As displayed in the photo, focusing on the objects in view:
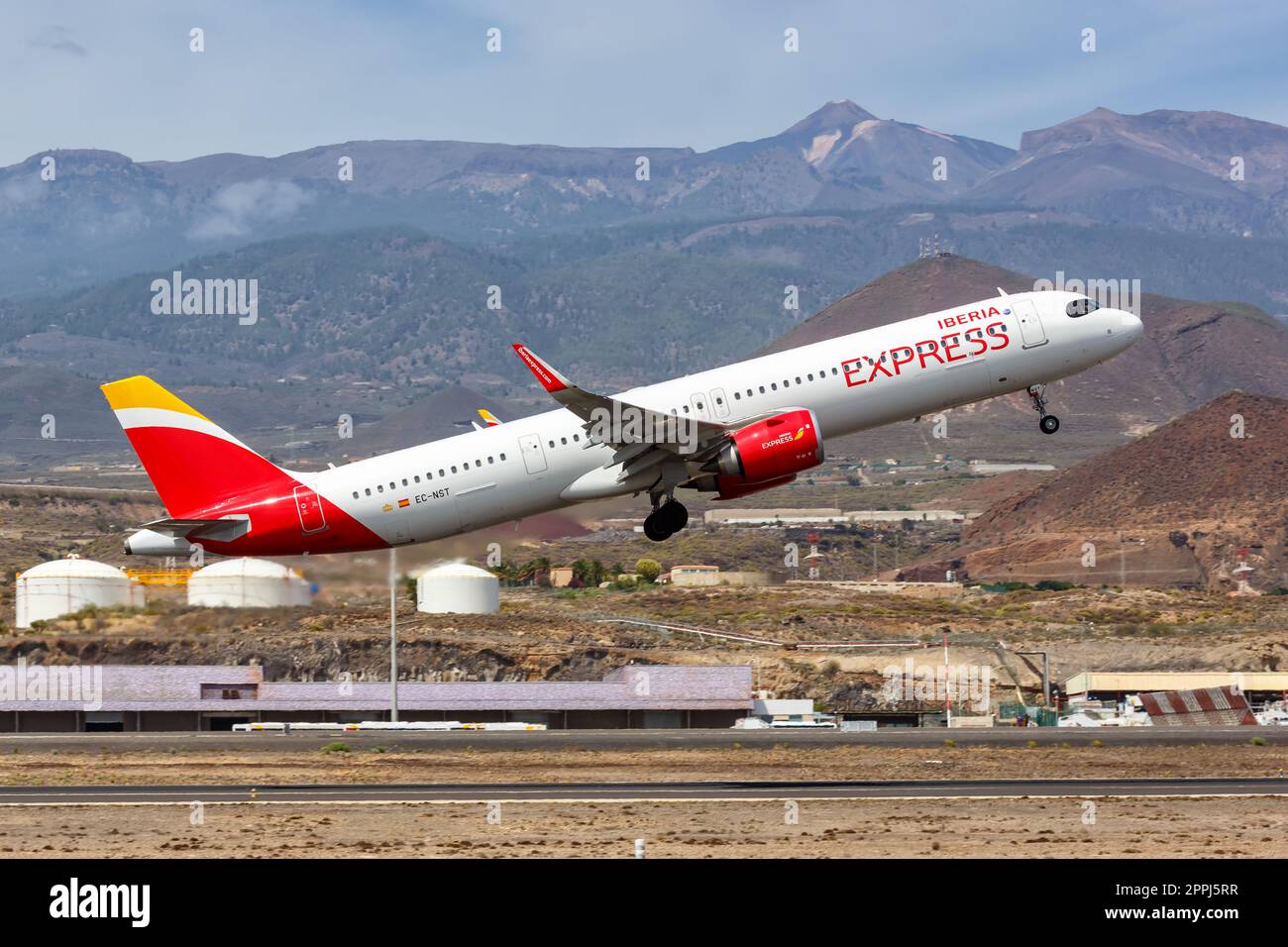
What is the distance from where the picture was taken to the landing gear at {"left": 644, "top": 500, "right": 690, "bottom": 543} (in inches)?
2241

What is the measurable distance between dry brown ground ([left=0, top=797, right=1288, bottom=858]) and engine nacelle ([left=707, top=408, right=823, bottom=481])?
10.6 metres

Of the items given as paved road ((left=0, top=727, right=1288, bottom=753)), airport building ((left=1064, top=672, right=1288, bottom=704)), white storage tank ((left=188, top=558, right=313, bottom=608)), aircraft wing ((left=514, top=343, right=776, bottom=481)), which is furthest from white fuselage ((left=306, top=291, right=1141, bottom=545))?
airport building ((left=1064, top=672, right=1288, bottom=704))

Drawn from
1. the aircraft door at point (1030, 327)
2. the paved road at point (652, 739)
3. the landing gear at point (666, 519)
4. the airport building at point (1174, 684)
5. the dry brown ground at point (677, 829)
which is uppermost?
the aircraft door at point (1030, 327)

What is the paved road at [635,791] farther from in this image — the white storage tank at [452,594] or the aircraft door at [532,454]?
the white storage tank at [452,594]

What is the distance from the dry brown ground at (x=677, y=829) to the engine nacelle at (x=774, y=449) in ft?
34.6

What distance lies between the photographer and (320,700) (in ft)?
311

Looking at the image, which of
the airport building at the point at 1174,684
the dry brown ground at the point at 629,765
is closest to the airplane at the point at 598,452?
the dry brown ground at the point at 629,765

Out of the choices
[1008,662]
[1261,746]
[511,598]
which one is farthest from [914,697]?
[511,598]

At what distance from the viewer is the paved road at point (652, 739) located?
242ft

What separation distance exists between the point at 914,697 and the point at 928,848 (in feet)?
222

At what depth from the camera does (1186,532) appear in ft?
624

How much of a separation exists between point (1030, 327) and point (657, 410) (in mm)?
13519
